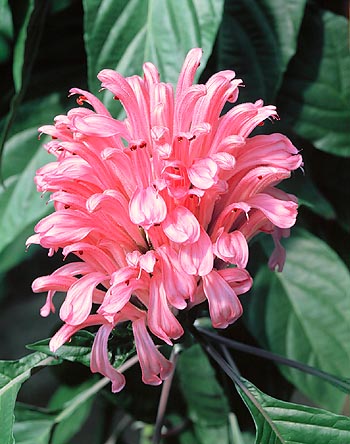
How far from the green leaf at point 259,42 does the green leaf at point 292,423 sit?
0.28 m

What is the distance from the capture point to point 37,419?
0.54 m

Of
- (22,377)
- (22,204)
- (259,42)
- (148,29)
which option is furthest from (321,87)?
(22,377)

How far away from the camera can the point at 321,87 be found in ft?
2.13

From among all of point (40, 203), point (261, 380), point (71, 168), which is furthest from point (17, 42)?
point (261, 380)

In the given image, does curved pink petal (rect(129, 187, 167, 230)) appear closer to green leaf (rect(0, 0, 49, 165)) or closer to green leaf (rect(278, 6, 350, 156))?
green leaf (rect(0, 0, 49, 165))

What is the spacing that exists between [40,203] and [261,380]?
0.83ft

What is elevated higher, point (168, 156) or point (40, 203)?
point (168, 156)

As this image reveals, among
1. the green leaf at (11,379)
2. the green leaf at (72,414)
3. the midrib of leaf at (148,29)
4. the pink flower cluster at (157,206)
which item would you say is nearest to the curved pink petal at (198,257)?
the pink flower cluster at (157,206)

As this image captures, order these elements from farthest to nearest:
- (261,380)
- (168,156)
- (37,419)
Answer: (261,380) < (37,419) < (168,156)

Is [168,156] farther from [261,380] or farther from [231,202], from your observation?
[261,380]

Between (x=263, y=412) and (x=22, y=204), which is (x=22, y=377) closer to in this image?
(x=263, y=412)

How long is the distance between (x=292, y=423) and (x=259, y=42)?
1.11 ft

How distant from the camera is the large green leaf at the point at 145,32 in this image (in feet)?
1.72

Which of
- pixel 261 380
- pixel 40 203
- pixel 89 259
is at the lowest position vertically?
pixel 261 380
